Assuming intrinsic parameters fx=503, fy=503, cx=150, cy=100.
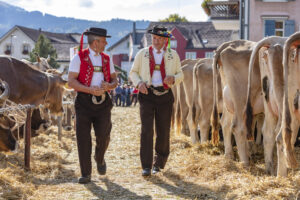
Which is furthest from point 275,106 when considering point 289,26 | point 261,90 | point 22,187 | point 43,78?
point 289,26

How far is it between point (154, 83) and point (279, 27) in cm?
2077

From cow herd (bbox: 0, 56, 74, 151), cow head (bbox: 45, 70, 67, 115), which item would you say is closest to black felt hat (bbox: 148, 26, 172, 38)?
cow herd (bbox: 0, 56, 74, 151)

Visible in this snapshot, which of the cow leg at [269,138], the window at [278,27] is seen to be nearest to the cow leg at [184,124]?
the cow leg at [269,138]

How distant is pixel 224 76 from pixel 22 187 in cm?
362

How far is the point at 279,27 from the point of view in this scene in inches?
1024

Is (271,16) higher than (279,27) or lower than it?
higher

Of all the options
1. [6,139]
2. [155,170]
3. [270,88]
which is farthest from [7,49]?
[270,88]

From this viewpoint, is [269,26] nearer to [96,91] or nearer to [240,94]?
[240,94]

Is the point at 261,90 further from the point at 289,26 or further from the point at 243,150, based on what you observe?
the point at 289,26

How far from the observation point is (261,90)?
23.1ft

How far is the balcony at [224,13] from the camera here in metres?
25.6

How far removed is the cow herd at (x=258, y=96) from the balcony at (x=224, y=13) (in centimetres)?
1649

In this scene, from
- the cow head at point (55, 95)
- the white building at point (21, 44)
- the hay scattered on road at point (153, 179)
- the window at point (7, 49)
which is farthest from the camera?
the window at point (7, 49)

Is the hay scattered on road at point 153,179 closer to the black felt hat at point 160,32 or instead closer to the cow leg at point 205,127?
the cow leg at point 205,127
